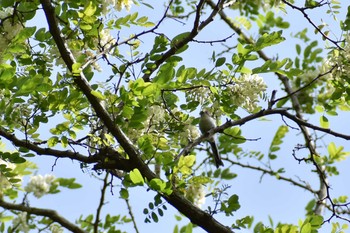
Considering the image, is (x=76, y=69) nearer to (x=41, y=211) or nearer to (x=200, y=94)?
(x=200, y=94)

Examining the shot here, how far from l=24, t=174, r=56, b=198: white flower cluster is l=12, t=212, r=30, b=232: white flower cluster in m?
0.31

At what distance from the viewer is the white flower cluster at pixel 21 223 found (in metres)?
3.54

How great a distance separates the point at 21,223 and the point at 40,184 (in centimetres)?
41

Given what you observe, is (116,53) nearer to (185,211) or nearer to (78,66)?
(78,66)

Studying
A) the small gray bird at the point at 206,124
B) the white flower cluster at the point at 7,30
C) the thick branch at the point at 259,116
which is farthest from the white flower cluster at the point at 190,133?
the white flower cluster at the point at 7,30

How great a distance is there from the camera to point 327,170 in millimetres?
4207

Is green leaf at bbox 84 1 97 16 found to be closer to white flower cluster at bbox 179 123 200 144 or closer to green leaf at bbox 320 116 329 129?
white flower cluster at bbox 179 123 200 144

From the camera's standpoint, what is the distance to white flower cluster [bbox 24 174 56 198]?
10.7ft

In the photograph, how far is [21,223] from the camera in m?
3.54

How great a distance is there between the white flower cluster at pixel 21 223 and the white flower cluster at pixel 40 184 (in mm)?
310

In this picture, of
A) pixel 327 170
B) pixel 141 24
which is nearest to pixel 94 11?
pixel 141 24

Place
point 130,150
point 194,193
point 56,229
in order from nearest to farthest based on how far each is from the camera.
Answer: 1. point 130,150
2. point 194,193
3. point 56,229

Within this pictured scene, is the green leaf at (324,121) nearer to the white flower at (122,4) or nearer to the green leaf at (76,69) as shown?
the white flower at (122,4)

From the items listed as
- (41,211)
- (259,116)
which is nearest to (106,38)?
(259,116)
